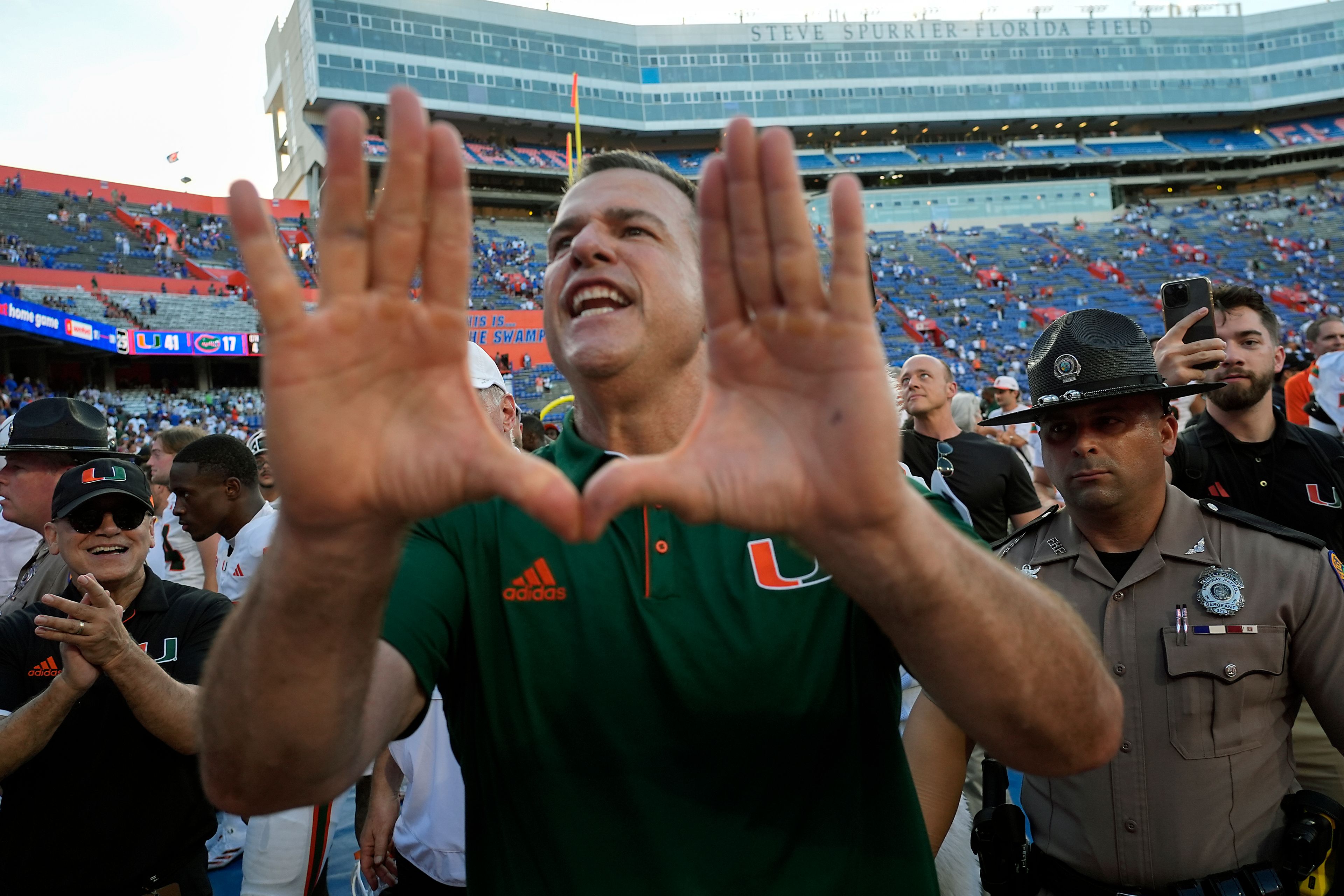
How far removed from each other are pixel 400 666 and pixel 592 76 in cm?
6471

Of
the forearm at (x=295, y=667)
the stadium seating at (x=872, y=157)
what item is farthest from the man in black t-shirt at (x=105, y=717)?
the stadium seating at (x=872, y=157)

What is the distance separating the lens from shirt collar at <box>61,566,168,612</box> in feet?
10.1

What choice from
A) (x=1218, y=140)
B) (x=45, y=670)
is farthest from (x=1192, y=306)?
(x=1218, y=140)

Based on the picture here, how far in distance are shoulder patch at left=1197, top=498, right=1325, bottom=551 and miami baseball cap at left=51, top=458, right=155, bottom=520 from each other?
366 centimetres

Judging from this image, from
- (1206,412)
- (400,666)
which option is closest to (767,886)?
(400,666)

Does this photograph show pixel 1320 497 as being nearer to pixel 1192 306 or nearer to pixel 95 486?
pixel 1192 306

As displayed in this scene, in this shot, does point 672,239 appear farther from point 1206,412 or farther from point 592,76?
point 592,76

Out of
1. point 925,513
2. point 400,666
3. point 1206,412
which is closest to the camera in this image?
point 925,513

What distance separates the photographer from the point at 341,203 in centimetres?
105

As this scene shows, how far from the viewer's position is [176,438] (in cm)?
637

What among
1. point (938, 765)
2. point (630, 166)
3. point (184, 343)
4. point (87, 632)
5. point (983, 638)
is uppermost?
point (184, 343)

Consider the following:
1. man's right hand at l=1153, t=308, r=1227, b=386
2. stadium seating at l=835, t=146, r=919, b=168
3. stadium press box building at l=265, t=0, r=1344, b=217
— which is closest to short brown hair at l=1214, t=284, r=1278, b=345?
man's right hand at l=1153, t=308, r=1227, b=386

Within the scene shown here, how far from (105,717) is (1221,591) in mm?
3613

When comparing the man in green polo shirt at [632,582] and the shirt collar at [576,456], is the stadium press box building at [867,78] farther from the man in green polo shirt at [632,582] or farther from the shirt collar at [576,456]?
the man in green polo shirt at [632,582]
